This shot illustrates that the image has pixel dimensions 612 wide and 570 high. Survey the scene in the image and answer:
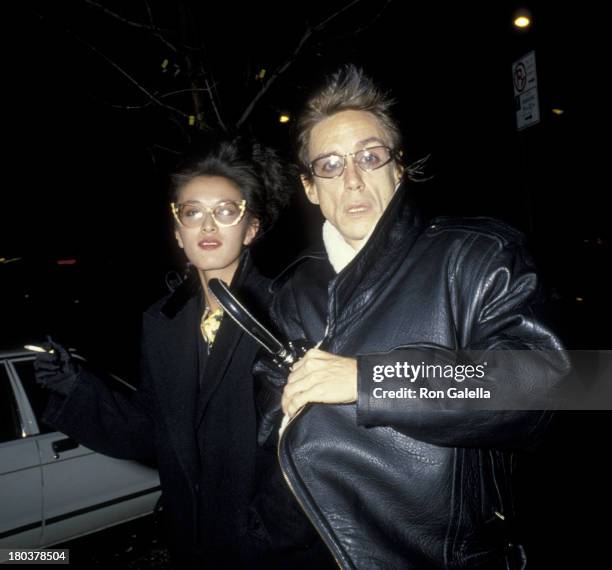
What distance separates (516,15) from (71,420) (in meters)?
10.7

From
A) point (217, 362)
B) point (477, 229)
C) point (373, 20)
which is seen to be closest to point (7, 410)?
point (217, 362)

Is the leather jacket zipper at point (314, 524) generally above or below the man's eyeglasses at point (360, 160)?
below

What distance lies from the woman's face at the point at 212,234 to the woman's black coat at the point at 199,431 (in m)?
0.11

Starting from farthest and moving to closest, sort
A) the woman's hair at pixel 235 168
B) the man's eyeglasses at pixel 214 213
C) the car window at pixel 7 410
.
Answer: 1. the car window at pixel 7 410
2. the woman's hair at pixel 235 168
3. the man's eyeglasses at pixel 214 213

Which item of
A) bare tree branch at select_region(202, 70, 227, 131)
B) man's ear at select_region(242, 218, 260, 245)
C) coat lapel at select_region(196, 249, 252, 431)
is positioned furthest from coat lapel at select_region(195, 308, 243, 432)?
bare tree branch at select_region(202, 70, 227, 131)

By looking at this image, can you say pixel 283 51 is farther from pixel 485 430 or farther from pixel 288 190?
pixel 485 430

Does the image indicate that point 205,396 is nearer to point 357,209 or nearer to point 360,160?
point 357,209

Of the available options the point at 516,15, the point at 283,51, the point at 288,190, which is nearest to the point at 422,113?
the point at 516,15

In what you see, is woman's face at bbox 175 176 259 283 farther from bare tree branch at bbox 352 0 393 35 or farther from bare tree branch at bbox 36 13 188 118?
bare tree branch at bbox 352 0 393 35

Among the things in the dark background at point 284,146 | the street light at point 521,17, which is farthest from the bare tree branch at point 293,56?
the street light at point 521,17

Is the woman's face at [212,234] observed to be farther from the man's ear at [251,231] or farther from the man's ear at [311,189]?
the man's ear at [311,189]

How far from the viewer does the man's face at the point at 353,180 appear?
174 cm

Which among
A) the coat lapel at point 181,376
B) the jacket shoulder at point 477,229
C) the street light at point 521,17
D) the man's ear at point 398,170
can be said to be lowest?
the coat lapel at point 181,376

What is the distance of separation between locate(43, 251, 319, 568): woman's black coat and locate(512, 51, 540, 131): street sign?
18.2 feet
